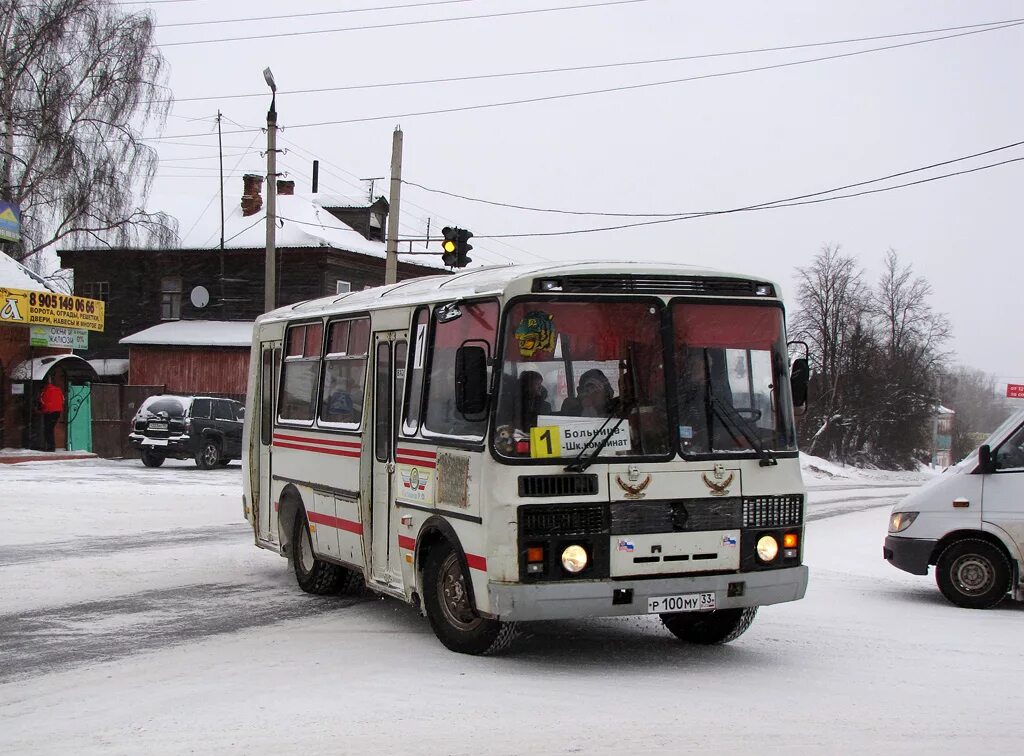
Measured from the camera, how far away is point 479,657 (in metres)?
8.77

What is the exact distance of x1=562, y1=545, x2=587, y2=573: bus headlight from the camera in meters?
8.07

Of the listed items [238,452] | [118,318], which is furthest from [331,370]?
[118,318]

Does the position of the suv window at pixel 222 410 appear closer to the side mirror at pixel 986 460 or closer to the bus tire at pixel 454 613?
the side mirror at pixel 986 460

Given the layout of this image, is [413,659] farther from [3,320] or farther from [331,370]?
[3,320]

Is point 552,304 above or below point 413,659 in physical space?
above

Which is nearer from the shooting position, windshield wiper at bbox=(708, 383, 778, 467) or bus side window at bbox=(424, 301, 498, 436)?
bus side window at bbox=(424, 301, 498, 436)

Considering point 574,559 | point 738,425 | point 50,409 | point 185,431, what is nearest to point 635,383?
point 738,425

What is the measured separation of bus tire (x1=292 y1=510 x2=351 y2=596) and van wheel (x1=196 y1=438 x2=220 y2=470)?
21.2 m

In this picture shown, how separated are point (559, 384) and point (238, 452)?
27.0 metres

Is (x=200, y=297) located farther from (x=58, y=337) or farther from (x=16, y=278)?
(x=16, y=278)

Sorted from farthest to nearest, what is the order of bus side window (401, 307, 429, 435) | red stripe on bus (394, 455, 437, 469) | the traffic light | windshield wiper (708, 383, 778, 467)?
1. the traffic light
2. bus side window (401, 307, 429, 435)
3. red stripe on bus (394, 455, 437, 469)
4. windshield wiper (708, 383, 778, 467)

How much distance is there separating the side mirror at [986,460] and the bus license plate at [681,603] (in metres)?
4.75

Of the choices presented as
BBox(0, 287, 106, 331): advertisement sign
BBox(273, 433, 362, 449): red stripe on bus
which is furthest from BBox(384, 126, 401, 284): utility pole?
BBox(273, 433, 362, 449): red stripe on bus

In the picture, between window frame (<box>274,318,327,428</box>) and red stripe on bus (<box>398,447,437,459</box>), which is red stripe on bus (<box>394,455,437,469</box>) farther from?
window frame (<box>274,318,327,428</box>)
